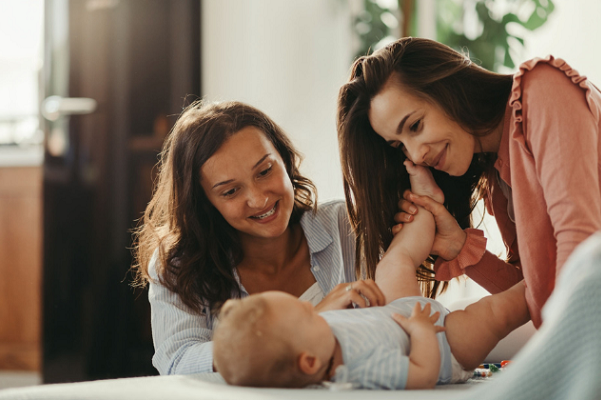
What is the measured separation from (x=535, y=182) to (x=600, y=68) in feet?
5.25

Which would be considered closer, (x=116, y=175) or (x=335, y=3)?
(x=116, y=175)

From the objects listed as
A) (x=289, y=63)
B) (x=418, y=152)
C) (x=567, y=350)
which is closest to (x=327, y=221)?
(x=418, y=152)

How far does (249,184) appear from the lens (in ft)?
4.72

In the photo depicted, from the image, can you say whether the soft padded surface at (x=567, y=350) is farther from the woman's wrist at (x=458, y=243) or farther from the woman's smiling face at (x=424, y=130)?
the woman's wrist at (x=458, y=243)

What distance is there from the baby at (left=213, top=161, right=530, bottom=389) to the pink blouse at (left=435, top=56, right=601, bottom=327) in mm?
99

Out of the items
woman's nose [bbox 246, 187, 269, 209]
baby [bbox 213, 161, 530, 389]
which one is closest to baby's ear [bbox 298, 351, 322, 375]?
baby [bbox 213, 161, 530, 389]

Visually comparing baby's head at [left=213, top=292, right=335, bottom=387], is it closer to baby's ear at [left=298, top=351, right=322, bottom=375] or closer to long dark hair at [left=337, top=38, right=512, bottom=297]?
baby's ear at [left=298, top=351, right=322, bottom=375]

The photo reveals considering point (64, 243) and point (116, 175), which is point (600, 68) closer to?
point (116, 175)

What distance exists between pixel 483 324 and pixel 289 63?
1925 mm

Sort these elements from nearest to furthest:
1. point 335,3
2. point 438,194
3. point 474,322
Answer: point 474,322, point 438,194, point 335,3

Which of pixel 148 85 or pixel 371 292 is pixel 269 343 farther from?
pixel 148 85

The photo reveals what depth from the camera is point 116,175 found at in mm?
2689

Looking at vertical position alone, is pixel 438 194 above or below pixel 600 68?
below

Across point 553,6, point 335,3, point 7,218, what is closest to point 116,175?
point 7,218
